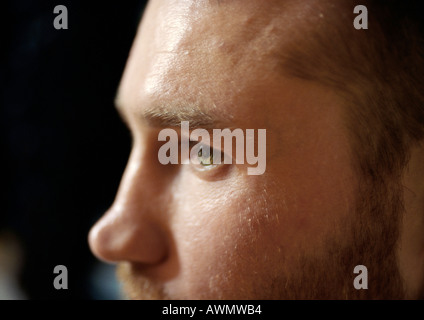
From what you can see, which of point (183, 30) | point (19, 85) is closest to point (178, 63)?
point (183, 30)

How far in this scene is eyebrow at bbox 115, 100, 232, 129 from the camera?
2.16ft

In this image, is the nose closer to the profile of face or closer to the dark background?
the profile of face

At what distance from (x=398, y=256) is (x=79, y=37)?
0.96 metres

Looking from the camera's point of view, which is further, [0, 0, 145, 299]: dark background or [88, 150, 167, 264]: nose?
[0, 0, 145, 299]: dark background

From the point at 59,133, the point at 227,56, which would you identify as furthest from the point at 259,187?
the point at 59,133

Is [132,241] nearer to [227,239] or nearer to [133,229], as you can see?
[133,229]

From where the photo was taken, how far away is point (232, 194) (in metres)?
0.68

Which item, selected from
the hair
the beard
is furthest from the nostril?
the hair

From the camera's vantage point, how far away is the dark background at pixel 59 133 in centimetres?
121

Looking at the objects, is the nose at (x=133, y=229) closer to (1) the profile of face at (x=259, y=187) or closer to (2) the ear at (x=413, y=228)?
(1) the profile of face at (x=259, y=187)

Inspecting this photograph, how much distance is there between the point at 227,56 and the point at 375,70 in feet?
0.70

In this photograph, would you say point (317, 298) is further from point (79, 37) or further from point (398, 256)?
point (79, 37)

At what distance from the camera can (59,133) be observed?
1280 millimetres

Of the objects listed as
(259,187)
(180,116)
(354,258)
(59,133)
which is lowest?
(354,258)
